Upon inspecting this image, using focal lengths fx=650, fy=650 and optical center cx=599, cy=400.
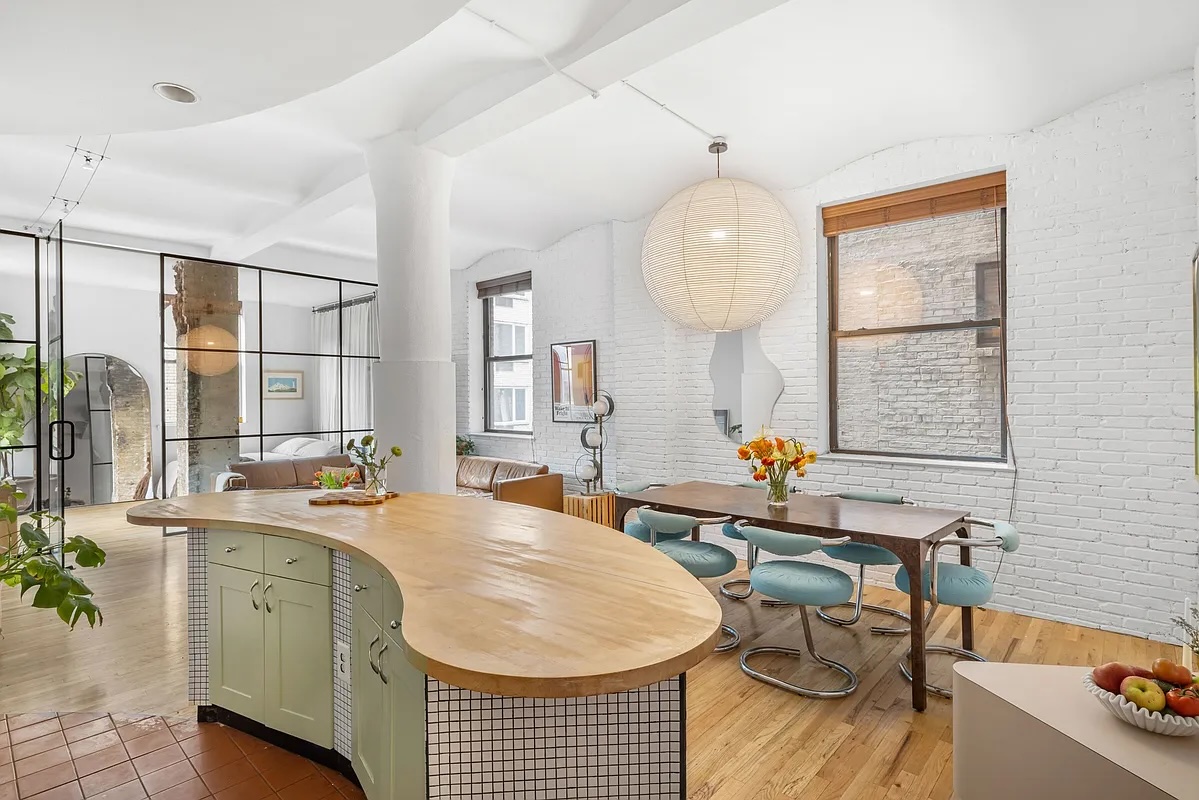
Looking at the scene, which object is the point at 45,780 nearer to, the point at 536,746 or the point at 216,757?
the point at 216,757

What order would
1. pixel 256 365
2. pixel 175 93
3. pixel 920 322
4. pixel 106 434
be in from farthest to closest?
1. pixel 106 434
2. pixel 256 365
3. pixel 920 322
4. pixel 175 93

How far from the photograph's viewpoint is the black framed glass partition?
20.6 feet

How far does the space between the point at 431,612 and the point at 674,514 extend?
7.53 feet

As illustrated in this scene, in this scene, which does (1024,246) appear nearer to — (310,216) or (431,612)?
(431,612)

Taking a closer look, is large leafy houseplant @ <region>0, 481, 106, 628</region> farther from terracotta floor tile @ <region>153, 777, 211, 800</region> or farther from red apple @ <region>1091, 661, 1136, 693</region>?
red apple @ <region>1091, 661, 1136, 693</region>

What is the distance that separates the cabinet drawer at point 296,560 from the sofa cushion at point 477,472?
4.24 meters

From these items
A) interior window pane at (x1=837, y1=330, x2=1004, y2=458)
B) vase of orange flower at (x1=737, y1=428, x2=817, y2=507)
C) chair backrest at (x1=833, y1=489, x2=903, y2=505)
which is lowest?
chair backrest at (x1=833, y1=489, x2=903, y2=505)

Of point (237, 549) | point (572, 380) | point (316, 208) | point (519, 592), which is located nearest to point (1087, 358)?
point (519, 592)

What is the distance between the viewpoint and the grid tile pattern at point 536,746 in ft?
4.27

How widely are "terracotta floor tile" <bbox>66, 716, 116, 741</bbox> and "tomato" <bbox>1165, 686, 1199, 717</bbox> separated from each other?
3.62m

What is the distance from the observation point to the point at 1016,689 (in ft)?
6.26

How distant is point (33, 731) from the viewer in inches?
104

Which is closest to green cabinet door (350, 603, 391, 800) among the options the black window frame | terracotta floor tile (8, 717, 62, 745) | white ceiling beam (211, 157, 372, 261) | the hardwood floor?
the hardwood floor

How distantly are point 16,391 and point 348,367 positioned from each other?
312cm
